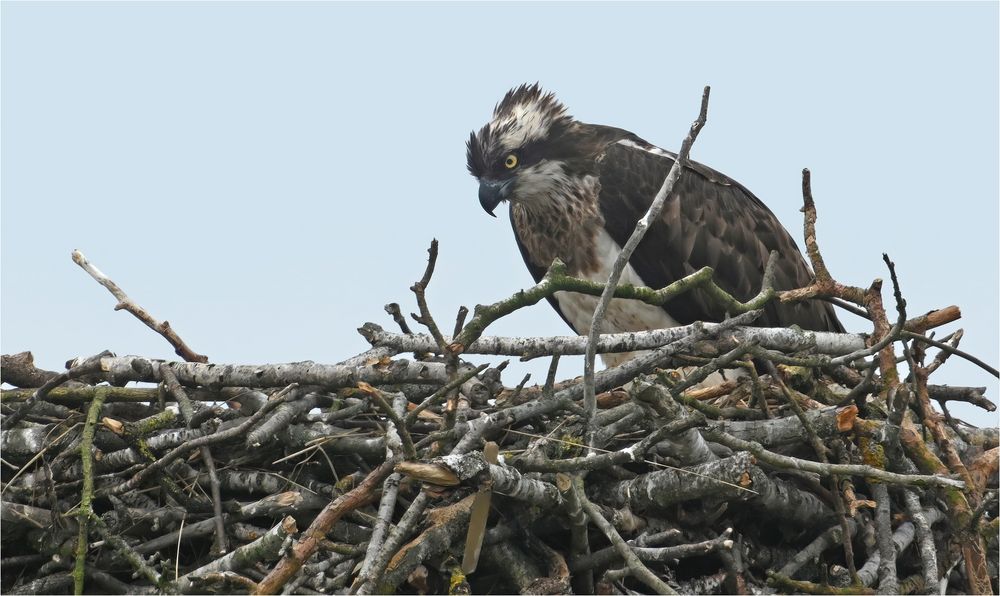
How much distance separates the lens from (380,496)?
4527 millimetres

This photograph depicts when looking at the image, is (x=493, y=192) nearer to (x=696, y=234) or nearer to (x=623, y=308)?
(x=623, y=308)

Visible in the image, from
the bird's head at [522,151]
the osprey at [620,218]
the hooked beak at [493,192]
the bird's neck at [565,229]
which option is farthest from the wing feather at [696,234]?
the hooked beak at [493,192]

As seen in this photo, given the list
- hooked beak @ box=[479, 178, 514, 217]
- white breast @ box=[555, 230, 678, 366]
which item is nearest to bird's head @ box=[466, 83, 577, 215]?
hooked beak @ box=[479, 178, 514, 217]

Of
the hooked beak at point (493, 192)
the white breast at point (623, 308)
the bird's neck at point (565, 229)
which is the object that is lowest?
the white breast at point (623, 308)

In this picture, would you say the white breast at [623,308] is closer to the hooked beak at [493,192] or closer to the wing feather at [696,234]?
the wing feather at [696,234]

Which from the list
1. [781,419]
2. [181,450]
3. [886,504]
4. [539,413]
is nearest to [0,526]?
[181,450]

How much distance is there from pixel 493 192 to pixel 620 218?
0.97 metres

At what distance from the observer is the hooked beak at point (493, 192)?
7617 millimetres

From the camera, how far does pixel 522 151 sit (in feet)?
25.7

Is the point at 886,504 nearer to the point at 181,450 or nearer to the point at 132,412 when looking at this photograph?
the point at 181,450

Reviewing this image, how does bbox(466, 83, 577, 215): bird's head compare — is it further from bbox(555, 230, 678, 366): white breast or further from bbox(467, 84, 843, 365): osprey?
bbox(555, 230, 678, 366): white breast

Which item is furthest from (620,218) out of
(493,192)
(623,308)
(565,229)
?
(493,192)

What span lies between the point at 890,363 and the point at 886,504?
642 millimetres

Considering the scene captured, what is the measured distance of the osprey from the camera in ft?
23.2
